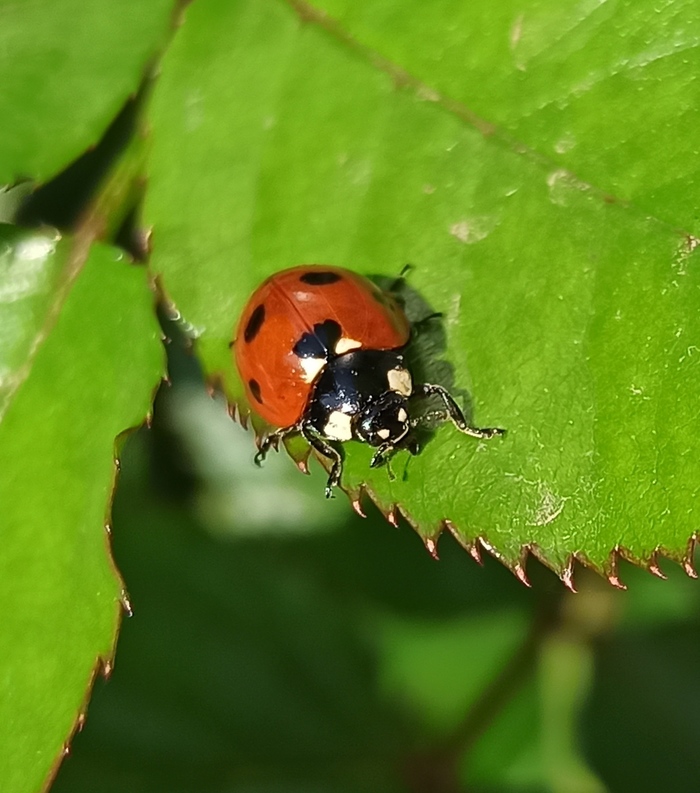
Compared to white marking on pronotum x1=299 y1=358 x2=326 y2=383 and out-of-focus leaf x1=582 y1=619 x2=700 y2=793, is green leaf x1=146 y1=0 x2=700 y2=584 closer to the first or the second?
white marking on pronotum x1=299 y1=358 x2=326 y2=383

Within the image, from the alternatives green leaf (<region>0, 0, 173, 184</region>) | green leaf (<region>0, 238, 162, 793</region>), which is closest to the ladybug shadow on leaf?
green leaf (<region>0, 238, 162, 793</region>)

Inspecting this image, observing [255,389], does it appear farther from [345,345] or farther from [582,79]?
[582,79]

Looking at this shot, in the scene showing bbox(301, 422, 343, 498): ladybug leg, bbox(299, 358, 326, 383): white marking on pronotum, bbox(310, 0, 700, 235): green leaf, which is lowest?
bbox(301, 422, 343, 498): ladybug leg

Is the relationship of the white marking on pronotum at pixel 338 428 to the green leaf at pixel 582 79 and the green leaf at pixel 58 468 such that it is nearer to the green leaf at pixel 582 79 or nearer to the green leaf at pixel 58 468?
the green leaf at pixel 58 468

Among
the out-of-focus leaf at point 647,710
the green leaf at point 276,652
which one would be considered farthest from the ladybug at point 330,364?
the out-of-focus leaf at point 647,710

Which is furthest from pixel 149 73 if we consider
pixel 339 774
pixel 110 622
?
pixel 339 774

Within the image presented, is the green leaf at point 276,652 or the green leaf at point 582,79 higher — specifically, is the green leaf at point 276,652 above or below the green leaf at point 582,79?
below

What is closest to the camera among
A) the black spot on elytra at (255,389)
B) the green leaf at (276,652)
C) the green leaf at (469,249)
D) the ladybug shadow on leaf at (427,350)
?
the green leaf at (469,249)

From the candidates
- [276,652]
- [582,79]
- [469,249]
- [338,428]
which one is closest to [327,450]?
[338,428]
